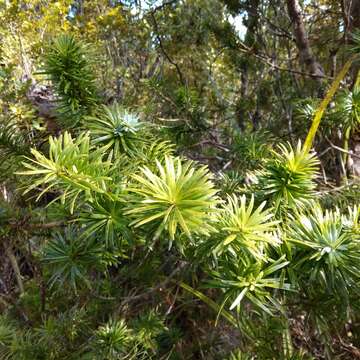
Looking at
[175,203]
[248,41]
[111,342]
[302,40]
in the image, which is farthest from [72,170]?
[248,41]

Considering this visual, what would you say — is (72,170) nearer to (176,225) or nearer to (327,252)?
(176,225)

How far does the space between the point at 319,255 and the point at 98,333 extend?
0.65 meters

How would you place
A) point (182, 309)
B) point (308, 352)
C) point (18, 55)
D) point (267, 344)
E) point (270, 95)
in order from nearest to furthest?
1. point (267, 344)
2. point (308, 352)
3. point (182, 309)
4. point (270, 95)
5. point (18, 55)

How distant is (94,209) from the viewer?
2.05 feet

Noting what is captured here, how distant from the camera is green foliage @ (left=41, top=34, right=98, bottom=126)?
0.82 m

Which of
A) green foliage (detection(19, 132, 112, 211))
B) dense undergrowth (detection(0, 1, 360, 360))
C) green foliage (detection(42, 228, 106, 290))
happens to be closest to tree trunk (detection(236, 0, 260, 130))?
dense undergrowth (detection(0, 1, 360, 360))

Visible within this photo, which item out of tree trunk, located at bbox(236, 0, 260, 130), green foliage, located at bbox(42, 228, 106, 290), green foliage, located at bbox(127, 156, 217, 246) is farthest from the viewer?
tree trunk, located at bbox(236, 0, 260, 130)

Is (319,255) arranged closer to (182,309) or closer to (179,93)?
(179,93)

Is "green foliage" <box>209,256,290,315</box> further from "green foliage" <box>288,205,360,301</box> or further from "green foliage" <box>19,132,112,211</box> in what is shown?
"green foliage" <box>19,132,112,211</box>

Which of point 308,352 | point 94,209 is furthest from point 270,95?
point 94,209

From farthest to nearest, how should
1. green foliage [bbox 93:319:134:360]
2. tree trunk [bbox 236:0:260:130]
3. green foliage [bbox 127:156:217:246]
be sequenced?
tree trunk [bbox 236:0:260:130] → green foliage [bbox 93:319:134:360] → green foliage [bbox 127:156:217:246]

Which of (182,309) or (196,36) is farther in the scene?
(196,36)

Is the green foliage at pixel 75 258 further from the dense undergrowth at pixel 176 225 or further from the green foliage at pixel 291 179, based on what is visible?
the green foliage at pixel 291 179

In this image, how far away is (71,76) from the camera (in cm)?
83
